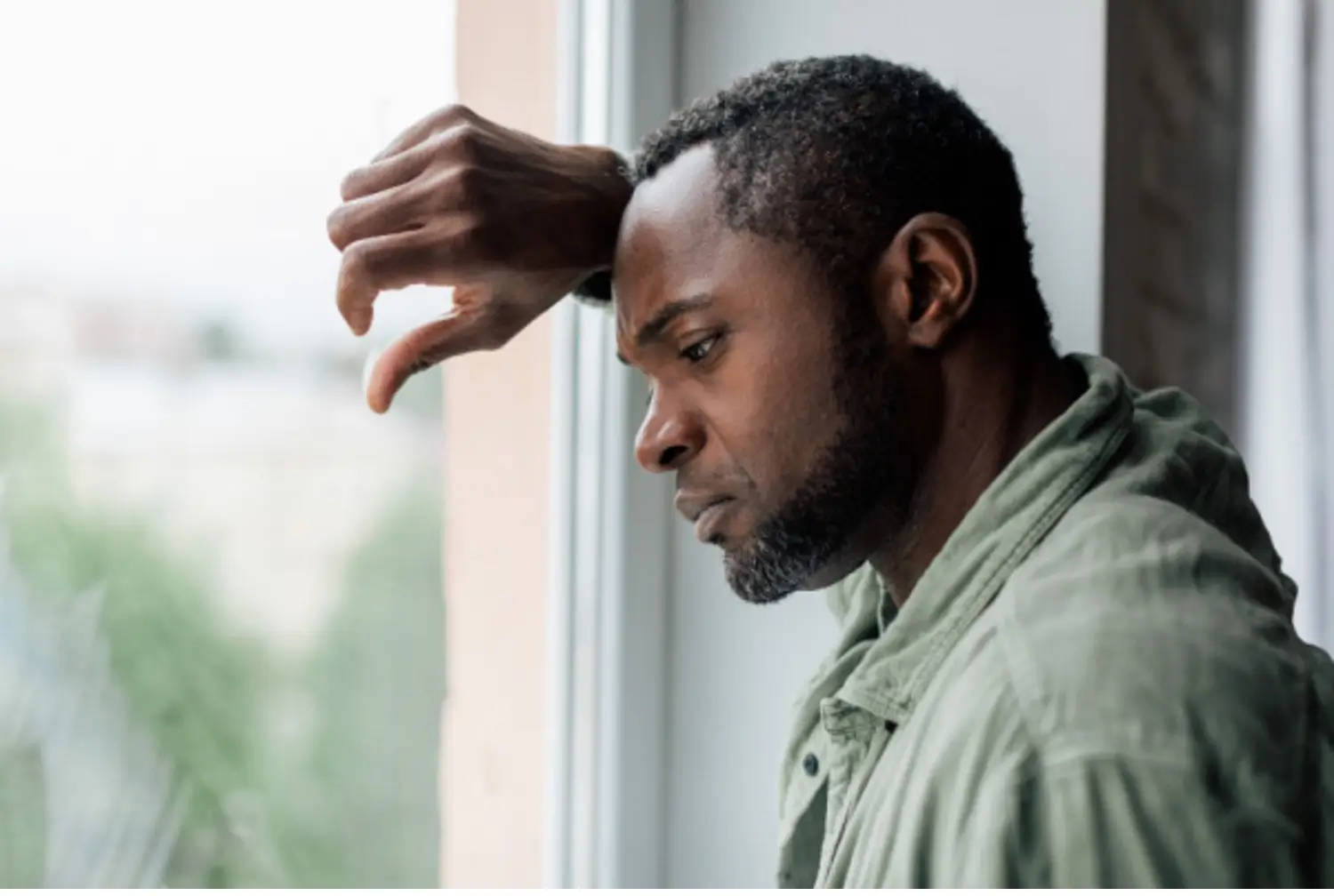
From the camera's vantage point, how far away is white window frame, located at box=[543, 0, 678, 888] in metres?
1.28

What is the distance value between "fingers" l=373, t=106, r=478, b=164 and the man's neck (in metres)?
0.39

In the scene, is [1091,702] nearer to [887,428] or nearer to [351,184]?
[887,428]

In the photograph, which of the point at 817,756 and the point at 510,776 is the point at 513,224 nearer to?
the point at 817,756

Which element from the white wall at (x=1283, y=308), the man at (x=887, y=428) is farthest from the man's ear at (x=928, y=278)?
the white wall at (x=1283, y=308)

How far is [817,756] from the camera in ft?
3.17

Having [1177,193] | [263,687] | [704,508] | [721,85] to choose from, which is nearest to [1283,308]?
[1177,193]

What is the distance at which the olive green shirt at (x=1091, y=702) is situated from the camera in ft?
2.08

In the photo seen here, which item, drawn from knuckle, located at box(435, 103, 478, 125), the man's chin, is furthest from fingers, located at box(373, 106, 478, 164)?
the man's chin

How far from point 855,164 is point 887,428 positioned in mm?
171

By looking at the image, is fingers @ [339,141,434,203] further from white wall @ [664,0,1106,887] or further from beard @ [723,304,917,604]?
white wall @ [664,0,1106,887]

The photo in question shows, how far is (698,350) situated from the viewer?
891mm

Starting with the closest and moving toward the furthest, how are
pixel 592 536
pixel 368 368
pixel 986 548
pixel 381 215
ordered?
1. pixel 986 548
2. pixel 381 215
3. pixel 368 368
4. pixel 592 536

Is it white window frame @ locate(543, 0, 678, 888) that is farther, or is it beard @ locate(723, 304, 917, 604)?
white window frame @ locate(543, 0, 678, 888)

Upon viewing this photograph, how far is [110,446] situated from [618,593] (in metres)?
0.51
